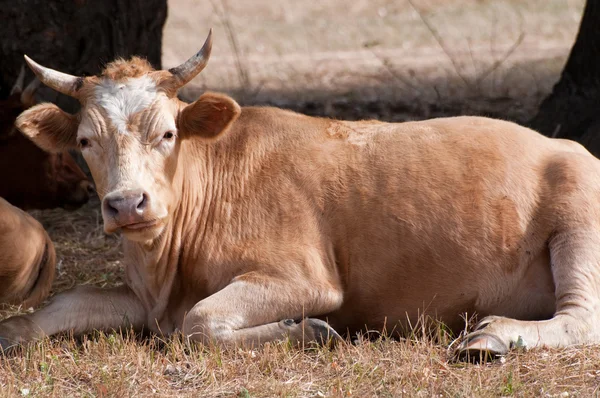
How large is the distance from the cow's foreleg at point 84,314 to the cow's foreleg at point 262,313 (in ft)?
2.46

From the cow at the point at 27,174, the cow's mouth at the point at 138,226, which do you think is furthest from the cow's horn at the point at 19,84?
the cow's mouth at the point at 138,226

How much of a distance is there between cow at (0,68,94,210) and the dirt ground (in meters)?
0.25

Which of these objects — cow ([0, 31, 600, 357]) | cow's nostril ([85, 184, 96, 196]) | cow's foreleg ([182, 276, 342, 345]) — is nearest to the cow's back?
cow ([0, 31, 600, 357])

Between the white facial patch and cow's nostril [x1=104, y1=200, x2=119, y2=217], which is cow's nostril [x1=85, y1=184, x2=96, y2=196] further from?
cow's nostril [x1=104, y1=200, x2=119, y2=217]

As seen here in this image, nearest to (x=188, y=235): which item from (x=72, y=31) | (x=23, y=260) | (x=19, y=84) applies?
(x=23, y=260)

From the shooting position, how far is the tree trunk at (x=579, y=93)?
9.21m

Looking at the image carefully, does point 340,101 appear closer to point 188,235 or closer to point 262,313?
point 188,235

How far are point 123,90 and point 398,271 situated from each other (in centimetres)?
204

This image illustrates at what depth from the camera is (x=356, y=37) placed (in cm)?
1705

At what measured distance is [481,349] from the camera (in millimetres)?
5133

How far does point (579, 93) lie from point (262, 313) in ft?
17.1

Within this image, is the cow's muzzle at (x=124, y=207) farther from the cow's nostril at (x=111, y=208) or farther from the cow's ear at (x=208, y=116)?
the cow's ear at (x=208, y=116)

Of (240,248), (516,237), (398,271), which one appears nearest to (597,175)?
(516,237)

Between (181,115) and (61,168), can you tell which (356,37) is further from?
(181,115)
